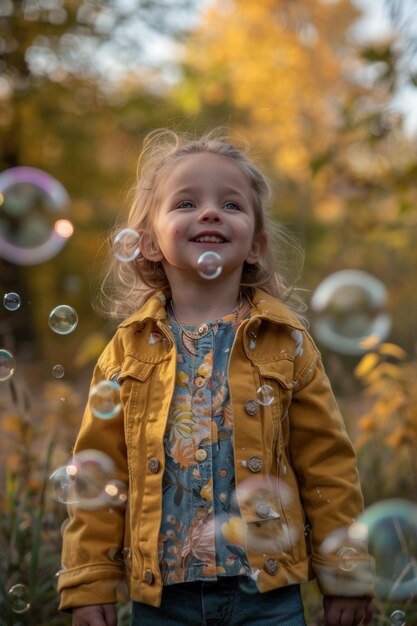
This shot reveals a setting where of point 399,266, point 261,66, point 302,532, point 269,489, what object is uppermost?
point 269,489

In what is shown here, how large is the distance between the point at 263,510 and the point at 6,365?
1.27m

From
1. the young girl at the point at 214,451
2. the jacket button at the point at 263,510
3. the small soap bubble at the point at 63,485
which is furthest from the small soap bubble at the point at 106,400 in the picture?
the jacket button at the point at 263,510

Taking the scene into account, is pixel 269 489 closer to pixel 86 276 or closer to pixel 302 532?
pixel 302 532

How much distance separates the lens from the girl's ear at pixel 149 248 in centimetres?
258

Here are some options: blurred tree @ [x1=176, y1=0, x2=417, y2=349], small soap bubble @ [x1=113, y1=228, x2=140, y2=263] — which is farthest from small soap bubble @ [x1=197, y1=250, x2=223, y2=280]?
blurred tree @ [x1=176, y1=0, x2=417, y2=349]

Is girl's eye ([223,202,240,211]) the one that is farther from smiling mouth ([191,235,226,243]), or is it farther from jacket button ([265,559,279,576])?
jacket button ([265,559,279,576])

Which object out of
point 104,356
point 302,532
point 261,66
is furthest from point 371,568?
point 261,66

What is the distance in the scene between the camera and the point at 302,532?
228cm

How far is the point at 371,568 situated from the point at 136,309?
1079 mm

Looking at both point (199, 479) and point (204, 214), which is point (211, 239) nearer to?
point (204, 214)

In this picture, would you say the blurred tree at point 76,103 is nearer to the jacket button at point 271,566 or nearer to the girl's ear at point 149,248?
the girl's ear at point 149,248

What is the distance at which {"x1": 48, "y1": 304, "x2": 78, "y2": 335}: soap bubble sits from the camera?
2.99 meters

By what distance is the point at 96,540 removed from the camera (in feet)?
7.69

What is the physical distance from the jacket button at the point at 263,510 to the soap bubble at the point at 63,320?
1.14 meters
